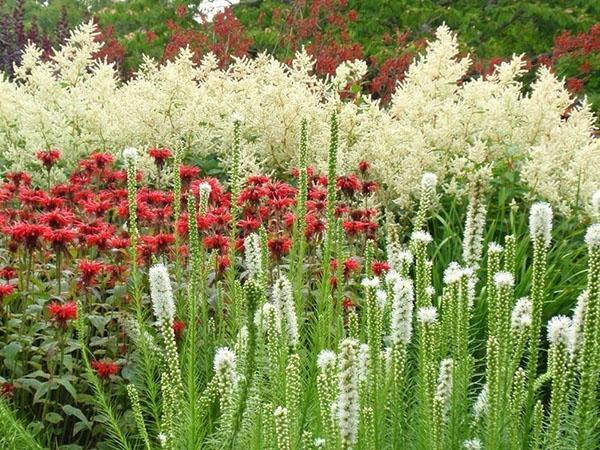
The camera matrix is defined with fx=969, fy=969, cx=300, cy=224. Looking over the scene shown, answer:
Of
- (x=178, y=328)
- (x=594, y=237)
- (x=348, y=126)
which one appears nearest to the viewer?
(x=594, y=237)

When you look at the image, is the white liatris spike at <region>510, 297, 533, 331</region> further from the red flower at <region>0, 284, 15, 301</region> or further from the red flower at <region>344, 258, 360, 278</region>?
the red flower at <region>0, 284, 15, 301</region>

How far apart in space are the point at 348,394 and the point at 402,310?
40cm

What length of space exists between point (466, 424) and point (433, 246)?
294 centimetres

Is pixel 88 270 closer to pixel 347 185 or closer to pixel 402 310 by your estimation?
pixel 347 185

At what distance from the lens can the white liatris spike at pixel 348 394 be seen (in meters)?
2.18

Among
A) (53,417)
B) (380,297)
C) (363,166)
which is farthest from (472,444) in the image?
(363,166)

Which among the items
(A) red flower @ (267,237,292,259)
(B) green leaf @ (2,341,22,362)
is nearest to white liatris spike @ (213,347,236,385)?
(B) green leaf @ (2,341,22,362)

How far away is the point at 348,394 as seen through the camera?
2.26m

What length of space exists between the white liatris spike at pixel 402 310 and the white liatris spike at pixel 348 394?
0.27 m

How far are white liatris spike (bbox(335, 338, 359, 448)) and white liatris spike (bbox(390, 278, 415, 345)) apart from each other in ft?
0.90

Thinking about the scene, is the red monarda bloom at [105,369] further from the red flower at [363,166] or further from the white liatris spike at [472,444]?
the red flower at [363,166]

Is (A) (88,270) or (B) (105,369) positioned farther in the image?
(A) (88,270)

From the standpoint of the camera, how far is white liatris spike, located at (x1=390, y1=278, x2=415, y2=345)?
2.52 meters

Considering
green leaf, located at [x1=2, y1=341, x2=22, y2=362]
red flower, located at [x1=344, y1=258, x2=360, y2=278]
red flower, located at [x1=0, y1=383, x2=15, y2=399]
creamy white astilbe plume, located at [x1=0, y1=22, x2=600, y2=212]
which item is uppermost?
creamy white astilbe plume, located at [x1=0, y1=22, x2=600, y2=212]
